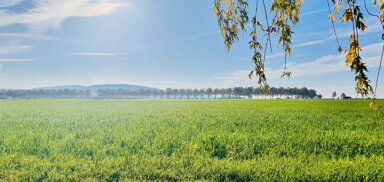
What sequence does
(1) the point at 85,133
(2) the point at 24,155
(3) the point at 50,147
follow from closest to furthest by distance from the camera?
1. (2) the point at 24,155
2. (3) the point at 50,147
3. (1) the point at 85,133

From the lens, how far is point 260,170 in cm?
929

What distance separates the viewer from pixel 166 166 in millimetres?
9742

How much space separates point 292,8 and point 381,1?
1.11 m

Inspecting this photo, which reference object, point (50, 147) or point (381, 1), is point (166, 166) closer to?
point (50, 147)

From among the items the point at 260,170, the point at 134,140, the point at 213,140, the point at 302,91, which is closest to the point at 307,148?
the point at 213,140

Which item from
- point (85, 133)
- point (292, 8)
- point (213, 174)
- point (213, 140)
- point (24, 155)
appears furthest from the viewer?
point (85, 133)

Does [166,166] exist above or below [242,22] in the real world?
below

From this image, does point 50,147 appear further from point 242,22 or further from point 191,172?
point 242,22

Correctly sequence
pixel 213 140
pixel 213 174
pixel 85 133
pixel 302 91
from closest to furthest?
pixel 213 174, pixel 213 140, pixel 85 133, pixel 302 91

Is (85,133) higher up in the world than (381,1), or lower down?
lower down

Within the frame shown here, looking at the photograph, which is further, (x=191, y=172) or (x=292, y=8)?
(x=191, y=172)

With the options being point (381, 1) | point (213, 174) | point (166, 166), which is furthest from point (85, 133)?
point (381, 1)

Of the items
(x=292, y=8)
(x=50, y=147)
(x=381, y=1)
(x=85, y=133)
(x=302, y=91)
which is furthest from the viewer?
(x=302, y=91)

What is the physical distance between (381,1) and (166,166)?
6913 mm
